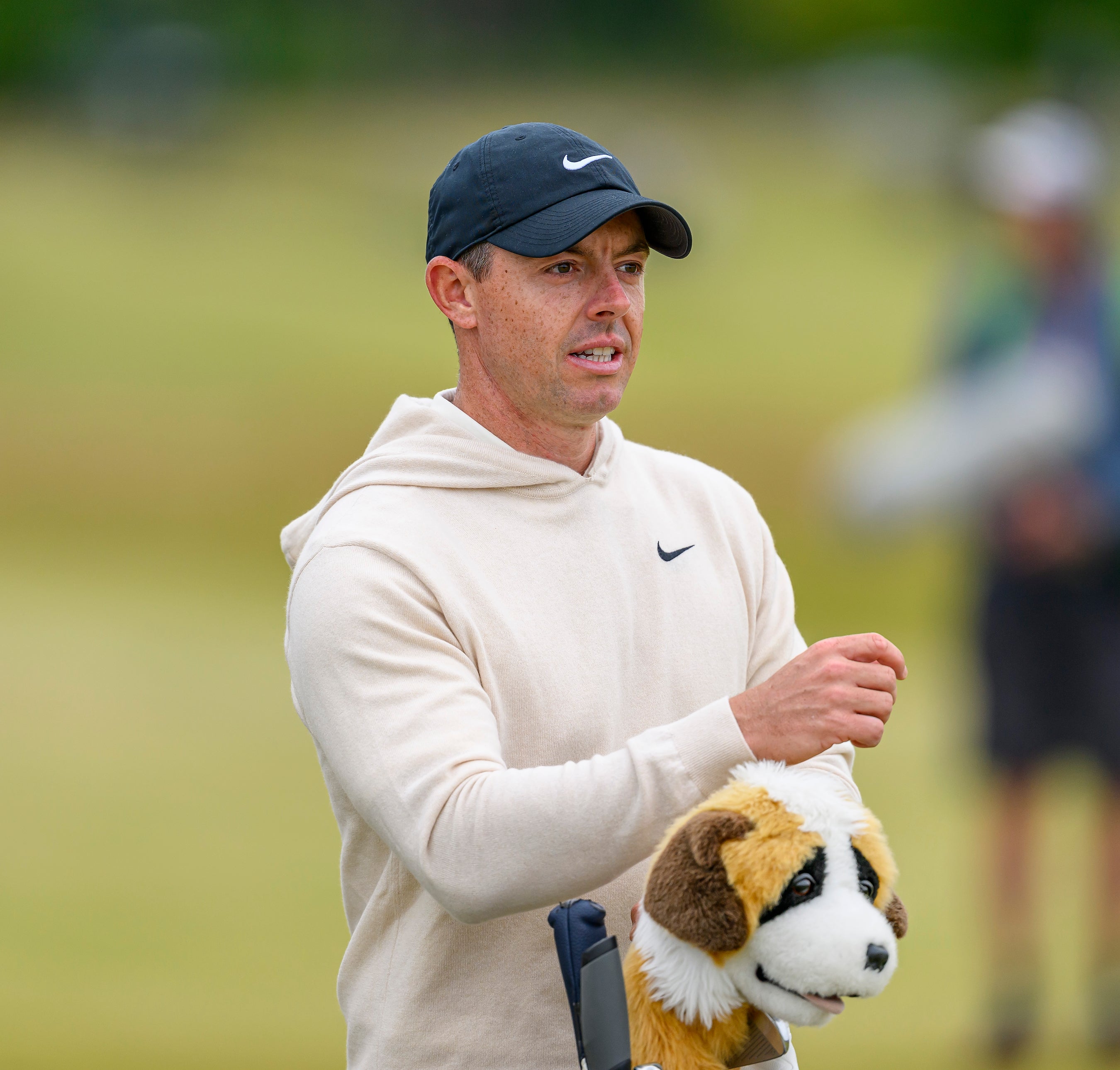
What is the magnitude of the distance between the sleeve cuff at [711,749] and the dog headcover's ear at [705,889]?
0.17ft

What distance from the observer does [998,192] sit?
541 cm

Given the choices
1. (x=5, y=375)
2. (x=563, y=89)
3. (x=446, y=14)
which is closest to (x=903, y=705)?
(x=5, y=375)

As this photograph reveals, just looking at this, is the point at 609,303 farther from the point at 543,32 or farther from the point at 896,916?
the point at 543,32

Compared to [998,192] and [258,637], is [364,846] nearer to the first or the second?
[998,192]

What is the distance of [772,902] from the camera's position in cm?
151

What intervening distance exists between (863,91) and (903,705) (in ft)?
62.3

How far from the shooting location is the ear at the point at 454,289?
186cm


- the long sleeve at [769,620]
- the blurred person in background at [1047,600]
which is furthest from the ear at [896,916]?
the blurred person in background at [1047,600]

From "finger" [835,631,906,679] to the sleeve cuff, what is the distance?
0.13 meters

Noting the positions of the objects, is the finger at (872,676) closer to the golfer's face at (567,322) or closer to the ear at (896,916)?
the ear at (896,916)

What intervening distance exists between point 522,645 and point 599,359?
1.13 feet

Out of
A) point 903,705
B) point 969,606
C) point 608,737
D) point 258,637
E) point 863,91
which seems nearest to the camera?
point 608,737

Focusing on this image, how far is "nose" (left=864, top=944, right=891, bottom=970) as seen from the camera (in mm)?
1481

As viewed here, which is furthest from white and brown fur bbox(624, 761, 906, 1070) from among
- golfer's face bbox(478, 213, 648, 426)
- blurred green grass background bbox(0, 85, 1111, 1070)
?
golfer's face bbox(478, 213, 648, 426)
